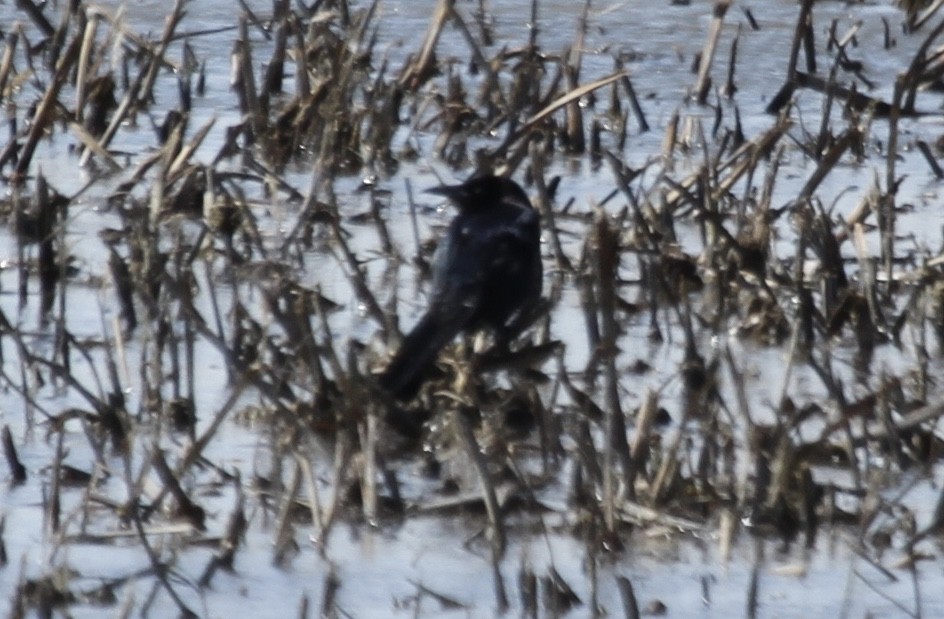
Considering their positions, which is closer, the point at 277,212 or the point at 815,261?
the point at 277,212

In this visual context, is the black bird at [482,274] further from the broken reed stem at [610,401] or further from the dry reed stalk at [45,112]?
the dry reed stalk at [45,112]

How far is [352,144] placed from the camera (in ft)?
24.1

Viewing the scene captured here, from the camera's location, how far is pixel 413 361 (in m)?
4.88

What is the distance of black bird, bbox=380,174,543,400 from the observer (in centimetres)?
502

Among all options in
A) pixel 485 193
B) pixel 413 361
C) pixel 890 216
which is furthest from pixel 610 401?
pixel 890 216

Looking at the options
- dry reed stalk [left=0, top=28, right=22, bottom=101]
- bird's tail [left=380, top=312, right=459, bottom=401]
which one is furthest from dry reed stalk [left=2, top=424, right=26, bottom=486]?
dry reed stalk [left=0, top=28, right=22, bottom=101]

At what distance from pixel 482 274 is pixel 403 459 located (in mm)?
956

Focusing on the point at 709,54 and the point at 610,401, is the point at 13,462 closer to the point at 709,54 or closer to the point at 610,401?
the point at 610,401

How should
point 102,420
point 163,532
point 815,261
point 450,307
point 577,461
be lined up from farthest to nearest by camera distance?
point 815,261 → point 450,307 → point 102,420 → point 577,461 → point 163,532

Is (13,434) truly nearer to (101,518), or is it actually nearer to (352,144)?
(101,518)

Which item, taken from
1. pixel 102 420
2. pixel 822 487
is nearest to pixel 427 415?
pixel 102 420

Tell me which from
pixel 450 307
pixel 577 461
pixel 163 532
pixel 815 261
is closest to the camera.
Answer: pixel 163 532

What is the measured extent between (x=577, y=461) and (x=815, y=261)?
2245mm

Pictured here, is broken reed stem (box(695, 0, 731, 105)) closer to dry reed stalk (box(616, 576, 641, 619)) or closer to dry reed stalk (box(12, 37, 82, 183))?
dry reed stalk (box(12, 37, 82, 183))
